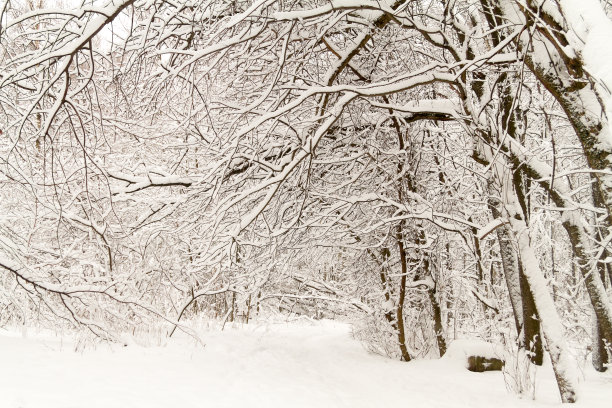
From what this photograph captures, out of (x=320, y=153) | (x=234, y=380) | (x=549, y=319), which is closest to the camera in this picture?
(x=549, y=319)

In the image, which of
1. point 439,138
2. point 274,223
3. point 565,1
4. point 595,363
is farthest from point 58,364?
point 595,363

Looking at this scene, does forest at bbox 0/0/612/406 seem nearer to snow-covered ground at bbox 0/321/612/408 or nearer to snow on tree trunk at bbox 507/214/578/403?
snow on tree trunk at bbox 507/214/578/403

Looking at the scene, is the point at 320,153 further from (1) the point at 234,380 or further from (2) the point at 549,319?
(2) the point at 549,319

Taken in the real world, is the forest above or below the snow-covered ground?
above

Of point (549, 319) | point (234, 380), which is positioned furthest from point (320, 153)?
point (549, 319)

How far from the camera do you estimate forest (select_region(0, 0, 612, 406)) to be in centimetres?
343

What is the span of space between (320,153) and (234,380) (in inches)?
114

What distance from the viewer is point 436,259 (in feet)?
24.9

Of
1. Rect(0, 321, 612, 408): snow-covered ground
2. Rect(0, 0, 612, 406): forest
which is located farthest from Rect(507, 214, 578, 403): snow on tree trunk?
Rect(0, 321, 612, 408): snow-covered ground

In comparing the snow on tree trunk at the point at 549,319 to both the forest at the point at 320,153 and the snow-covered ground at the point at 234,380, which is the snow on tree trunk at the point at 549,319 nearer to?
the forest at the point at 320,153

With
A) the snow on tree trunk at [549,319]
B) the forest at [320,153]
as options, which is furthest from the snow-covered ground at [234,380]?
the forest at [320,153]

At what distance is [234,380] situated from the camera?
5.35 meters

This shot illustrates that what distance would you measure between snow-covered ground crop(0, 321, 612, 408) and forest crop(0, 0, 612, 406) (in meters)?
0.40

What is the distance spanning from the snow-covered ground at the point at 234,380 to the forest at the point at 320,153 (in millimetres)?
403
